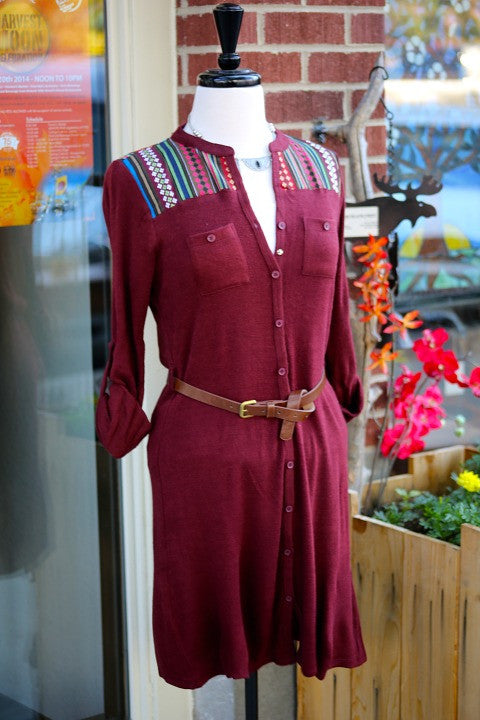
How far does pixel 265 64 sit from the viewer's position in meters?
2.52

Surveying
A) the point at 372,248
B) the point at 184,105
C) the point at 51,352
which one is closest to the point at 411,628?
the point at 372,248

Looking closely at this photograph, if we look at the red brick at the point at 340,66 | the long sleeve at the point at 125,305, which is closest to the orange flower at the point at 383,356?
the red brick at the point at 340,66

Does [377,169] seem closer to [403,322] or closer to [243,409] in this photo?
[403,322]

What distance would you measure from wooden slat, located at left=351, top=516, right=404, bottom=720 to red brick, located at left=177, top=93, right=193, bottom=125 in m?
1.08

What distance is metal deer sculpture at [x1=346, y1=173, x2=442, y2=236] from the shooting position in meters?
2.72

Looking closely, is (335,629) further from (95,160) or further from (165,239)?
(95,160)

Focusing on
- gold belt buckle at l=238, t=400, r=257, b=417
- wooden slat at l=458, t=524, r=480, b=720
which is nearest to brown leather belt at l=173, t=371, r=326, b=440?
gold belt buckle at l=238, t=400, r=257, b=417

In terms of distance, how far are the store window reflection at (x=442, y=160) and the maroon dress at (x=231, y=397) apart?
3.60 ft

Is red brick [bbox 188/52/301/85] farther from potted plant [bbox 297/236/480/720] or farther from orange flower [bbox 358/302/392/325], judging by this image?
orange flower [bbox 358/302/392/325]

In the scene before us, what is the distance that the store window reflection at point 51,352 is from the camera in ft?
8.12

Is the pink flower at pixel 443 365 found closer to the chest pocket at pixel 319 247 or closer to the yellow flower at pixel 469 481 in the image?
the yellow flower at pixel 469 481

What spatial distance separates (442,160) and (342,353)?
1.24 m

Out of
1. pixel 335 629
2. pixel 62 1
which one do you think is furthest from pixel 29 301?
pixel 335 629

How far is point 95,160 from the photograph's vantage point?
102 inches
